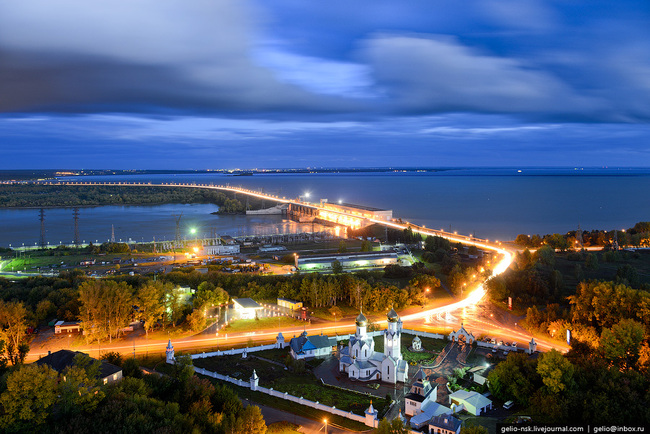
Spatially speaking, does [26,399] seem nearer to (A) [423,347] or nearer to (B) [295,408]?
(B) [295,408]

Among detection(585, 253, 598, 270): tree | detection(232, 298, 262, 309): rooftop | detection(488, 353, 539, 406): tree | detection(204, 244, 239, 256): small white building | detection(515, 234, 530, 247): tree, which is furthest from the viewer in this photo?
detection(515, 234, 530, 247): tree

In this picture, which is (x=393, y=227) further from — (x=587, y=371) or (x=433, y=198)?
(x=433, y=198)

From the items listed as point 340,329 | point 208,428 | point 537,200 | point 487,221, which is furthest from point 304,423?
point 537,200

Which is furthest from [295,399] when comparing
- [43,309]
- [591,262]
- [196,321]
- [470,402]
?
[591,262]

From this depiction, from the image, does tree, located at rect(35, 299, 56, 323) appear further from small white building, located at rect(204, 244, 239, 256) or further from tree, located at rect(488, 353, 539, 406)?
tree, located at rect(488, 353, 539, 406)

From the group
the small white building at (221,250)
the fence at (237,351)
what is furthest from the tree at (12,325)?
the small white building at (221,250)

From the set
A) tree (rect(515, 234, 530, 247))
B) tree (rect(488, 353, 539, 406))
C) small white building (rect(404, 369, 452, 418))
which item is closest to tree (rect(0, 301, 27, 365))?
small white building (rect(404, 369, 452, 418))
